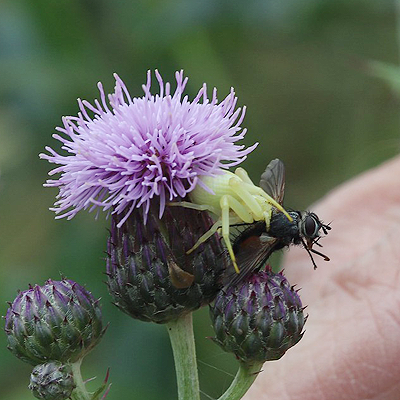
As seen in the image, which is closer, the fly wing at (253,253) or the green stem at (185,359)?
the fly wing at (253,253)

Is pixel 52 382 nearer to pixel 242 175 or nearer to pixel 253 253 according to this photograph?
pixel 253 253

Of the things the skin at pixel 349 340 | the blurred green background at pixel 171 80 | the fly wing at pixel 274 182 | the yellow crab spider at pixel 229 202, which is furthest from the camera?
the blurred green background at pixel 171 80

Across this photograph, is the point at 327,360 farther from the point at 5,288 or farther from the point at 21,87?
the point at 21,87

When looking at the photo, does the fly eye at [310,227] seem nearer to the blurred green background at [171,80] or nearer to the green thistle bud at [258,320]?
the green thistle bud at [258,320]

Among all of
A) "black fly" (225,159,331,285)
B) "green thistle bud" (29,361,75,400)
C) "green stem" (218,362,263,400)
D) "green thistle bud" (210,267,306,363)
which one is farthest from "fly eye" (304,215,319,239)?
"green thistle bud" (29,361,75,400)

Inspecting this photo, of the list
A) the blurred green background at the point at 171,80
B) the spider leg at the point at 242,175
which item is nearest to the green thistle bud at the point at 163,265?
the spider leg at the point at 242,175

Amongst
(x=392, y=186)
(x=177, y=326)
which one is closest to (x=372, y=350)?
(x=177, y=326)
